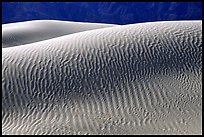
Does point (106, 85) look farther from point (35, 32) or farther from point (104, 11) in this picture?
point (104, 11)

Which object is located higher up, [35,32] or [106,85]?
[35,32]

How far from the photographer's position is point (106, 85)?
7895 mm

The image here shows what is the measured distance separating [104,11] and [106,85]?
1977 inches

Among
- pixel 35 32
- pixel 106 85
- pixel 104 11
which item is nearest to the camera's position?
pixel 106 85

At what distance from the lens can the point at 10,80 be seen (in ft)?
26.6

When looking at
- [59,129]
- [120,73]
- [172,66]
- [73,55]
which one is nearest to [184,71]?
[172,66]

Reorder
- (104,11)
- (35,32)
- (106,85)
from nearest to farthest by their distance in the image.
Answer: (106,85) < (35,32) < (104,11)

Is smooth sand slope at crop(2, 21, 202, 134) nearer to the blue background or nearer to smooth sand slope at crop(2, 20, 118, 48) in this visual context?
smooth sand slope at crop(2, 20, 118, 48)

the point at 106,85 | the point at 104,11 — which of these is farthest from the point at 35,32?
the point at 104,11

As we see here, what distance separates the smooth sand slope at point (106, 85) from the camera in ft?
22.0

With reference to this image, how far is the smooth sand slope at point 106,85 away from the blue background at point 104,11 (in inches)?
1764

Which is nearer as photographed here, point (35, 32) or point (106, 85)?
point (106, 85)

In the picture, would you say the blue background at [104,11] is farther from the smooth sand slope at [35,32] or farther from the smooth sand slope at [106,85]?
the smooth sand slope at [106,85]

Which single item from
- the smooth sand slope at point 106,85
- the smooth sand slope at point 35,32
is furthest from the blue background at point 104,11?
the smooth sand slope at point 106,85
